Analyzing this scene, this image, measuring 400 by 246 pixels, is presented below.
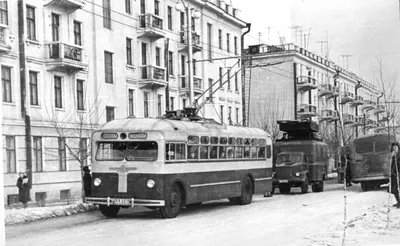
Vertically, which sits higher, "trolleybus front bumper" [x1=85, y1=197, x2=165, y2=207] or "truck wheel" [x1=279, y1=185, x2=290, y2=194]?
"trolleybus front bumper" [x1=85, y1=197, x2=165, y2=207]

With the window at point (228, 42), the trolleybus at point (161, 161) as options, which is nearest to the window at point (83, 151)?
the trolleybus at point (161, 161)

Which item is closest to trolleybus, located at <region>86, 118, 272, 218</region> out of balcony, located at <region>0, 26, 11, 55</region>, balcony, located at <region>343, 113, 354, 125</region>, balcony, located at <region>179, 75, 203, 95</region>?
balcony, located at <region>179, 75, 203, 95</region>

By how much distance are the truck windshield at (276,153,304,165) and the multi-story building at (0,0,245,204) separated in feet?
5.11

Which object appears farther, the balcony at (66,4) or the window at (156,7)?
the window at (156,7)

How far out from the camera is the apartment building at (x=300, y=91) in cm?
835

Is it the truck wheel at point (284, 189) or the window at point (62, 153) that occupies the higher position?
the window at point (62, 153)

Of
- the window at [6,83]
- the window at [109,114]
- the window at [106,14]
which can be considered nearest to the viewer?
the window at [6,83]

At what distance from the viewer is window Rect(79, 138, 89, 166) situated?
7.87 metres

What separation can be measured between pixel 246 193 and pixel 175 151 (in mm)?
2123

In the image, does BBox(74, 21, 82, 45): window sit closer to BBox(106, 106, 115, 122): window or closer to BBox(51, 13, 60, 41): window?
BBox(51, 13, 60, 41): window

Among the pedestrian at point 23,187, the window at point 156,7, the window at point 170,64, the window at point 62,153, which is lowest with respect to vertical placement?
the pedestrian at point 23,187

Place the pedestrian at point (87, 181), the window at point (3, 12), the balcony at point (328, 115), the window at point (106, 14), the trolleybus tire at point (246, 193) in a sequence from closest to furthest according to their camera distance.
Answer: the window at point (3, 12), the window at point (106, 14), the pedestrian at point (87, 181), the balcony at point (328, 115), the trolleybus tire at point (246, 193)

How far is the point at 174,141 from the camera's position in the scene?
29.4 ft

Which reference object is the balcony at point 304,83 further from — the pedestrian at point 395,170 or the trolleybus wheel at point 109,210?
the trolleybus wheel at point 109,210
